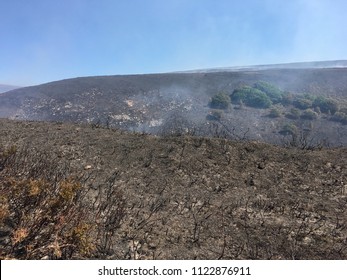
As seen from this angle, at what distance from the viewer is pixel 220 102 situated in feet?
92.4

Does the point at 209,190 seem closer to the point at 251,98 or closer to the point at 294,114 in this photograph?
the point at 294,114

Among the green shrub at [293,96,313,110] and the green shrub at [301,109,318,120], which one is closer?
the green shrub at [301,109,318,120]

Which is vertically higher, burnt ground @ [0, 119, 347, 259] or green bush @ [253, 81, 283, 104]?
green bush @ [253, 81, 283, 104]

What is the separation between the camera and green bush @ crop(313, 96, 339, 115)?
27395 millimetres

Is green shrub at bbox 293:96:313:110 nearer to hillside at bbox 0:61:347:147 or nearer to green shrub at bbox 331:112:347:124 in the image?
hillside at bbox 0:61:347:147

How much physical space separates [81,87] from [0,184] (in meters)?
32.2

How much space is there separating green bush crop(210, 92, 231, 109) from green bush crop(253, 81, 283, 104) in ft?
14.1

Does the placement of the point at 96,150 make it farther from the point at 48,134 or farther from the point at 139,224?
the point at 139,224

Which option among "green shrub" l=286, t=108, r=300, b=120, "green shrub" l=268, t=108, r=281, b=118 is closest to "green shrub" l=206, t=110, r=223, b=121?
"green shrub" l=268, t=108, r=281, b=118

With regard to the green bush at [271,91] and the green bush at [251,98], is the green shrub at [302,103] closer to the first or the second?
the green bush at [271,91]

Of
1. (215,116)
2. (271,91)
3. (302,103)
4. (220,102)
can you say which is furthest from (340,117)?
(215,116)

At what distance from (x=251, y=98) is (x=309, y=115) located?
533 centimetres

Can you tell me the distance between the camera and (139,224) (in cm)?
521

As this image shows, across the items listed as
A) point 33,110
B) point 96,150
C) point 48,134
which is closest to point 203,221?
point 96,150
